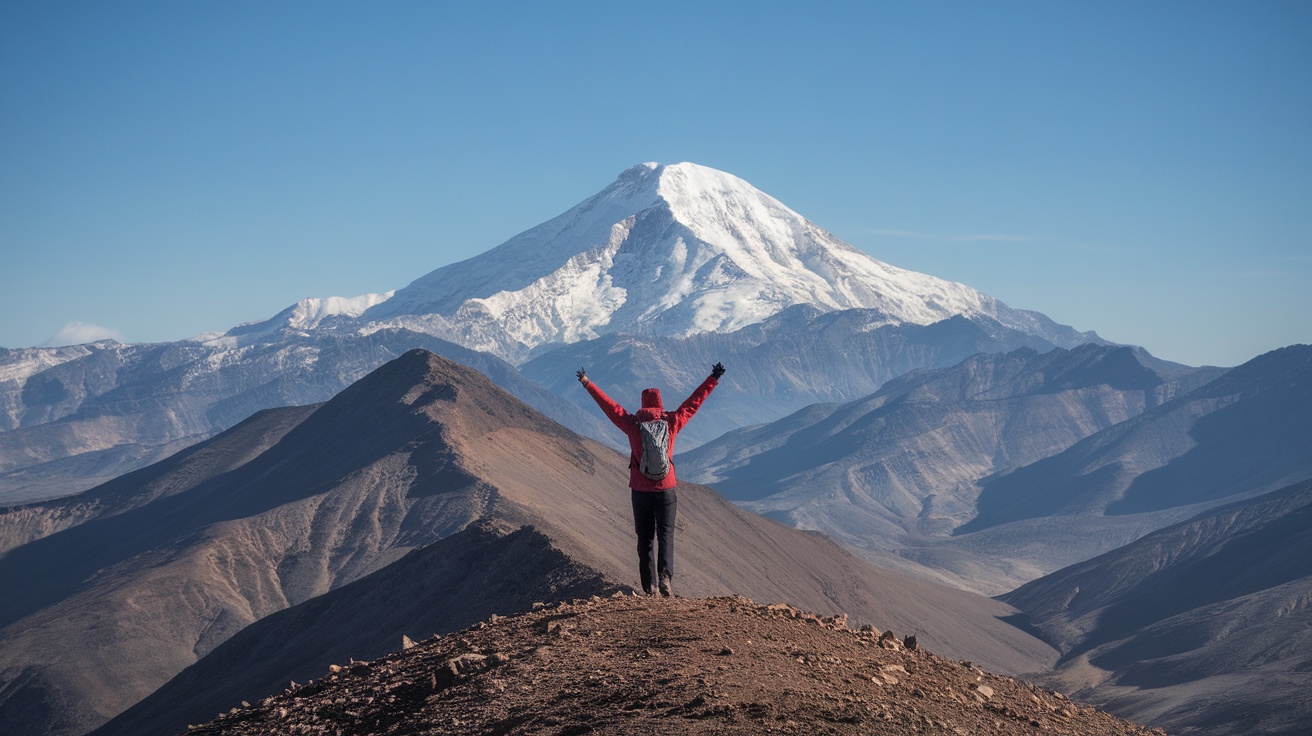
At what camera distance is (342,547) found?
7569cm

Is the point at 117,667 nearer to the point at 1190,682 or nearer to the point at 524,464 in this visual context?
the point at 524,464

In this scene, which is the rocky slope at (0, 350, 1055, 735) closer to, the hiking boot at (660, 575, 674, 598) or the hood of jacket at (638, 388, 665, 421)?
the hiking boot at (660, 575, 674, 598)

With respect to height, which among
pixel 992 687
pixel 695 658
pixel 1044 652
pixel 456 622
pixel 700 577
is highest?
pixel 695 658

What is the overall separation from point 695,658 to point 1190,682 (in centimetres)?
6482

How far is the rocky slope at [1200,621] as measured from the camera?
59031 millimetres

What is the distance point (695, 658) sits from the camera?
11.7 meters

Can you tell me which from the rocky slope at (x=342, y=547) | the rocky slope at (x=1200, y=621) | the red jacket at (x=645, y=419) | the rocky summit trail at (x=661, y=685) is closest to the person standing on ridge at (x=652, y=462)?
the red jacket at (x=645, y=419)

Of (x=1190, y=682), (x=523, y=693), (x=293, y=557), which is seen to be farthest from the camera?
(x=293, y=557)

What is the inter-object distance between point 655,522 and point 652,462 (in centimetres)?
91

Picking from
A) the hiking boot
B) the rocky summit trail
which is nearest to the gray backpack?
the rocky summit trail

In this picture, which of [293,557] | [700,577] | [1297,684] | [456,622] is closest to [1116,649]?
[1297,684]

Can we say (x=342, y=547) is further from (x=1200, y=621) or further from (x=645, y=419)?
(x=645, y=419)

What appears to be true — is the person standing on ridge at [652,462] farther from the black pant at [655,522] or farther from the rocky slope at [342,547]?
the rocky slope at [342,547]

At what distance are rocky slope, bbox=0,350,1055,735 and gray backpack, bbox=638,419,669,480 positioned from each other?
2798 centimetres
